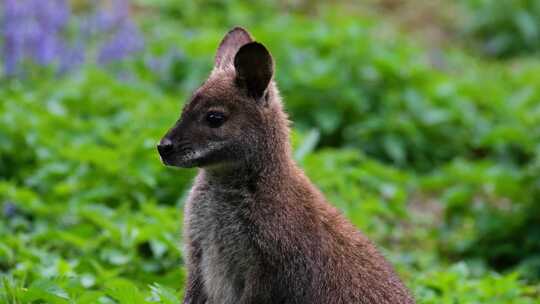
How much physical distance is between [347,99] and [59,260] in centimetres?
449

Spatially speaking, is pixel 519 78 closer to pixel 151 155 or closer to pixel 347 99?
pixel 347 99

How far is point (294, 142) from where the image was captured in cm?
814

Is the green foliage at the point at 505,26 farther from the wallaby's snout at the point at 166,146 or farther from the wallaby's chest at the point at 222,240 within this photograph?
the wallaby's snout at the point at 166,146

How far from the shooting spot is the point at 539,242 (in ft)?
26.4

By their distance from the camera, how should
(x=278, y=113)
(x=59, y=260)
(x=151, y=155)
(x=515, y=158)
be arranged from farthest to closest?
(x=515, y=158), (x=151, y=155), (x=59, y=260), (x=278, y=113)

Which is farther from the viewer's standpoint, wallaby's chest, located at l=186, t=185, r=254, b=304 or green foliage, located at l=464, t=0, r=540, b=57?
green foliage, located at l=464, t=0, r=540, b=57

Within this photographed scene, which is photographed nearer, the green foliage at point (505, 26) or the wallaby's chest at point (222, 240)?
the wallaby's chest at point (222, 240)

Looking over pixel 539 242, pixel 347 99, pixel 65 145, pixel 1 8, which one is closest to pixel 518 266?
pixel 539 242

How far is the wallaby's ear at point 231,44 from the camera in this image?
530 centimetres

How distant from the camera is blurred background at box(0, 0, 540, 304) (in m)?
6.42

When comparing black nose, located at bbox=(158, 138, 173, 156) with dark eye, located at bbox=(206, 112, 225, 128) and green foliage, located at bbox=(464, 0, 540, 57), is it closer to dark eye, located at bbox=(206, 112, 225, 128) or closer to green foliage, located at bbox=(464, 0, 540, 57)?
dark eye, located at bbox=(206, 112, 225, 128)


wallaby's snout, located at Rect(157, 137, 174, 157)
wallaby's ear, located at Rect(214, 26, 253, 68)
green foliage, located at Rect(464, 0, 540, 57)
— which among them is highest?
green foliage, located at Rect(464, 0, 540, 57)

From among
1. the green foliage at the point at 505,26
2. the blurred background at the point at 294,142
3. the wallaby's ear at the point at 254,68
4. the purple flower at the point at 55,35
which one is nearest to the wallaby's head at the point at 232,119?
the wallaby's ear at the point at 254,68

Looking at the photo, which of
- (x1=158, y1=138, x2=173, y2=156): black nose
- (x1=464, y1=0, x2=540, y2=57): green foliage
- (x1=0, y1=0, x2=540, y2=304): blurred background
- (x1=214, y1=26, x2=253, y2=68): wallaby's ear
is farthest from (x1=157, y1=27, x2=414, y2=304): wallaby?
(x1=464, y1=0, x2=540, y2=57): green foliage
